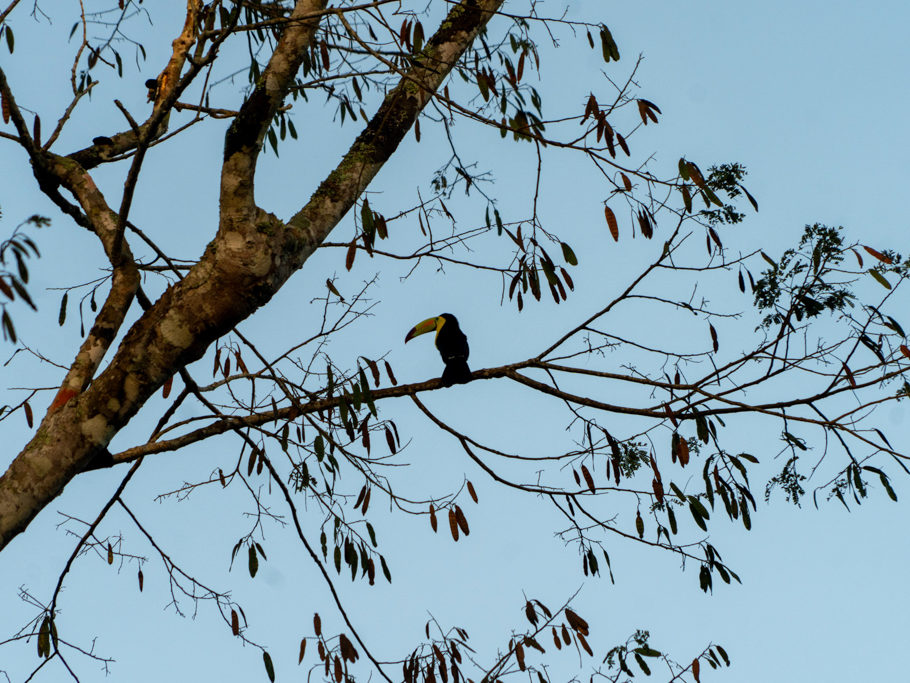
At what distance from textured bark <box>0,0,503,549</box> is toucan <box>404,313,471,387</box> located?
3122 mm

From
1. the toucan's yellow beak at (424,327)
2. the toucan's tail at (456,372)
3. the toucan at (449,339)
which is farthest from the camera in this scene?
the toucan's yellow beak at (424,327)

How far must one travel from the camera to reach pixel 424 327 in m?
10.1

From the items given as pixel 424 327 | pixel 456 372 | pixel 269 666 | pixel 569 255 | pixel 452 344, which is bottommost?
pixel 269 666

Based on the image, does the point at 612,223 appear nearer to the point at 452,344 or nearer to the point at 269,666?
the point at 269,666

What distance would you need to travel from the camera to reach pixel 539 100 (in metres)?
4.82

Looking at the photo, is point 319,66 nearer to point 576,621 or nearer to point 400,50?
point 400,50

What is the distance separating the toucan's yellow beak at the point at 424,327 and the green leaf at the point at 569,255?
18.3 ft

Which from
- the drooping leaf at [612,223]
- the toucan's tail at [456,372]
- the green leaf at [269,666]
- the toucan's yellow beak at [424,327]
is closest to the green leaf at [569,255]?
the drooping leaf at [612,223]

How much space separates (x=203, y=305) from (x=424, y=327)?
669 cm

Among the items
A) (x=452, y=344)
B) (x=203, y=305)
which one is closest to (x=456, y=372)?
(x=452, y=344)

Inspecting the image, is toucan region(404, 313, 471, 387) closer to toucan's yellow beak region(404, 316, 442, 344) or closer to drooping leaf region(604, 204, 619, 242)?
toucan's yellow beak region(404, 316, 442, 344)

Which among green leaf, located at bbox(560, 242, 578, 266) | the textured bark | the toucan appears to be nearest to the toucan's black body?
the toucan

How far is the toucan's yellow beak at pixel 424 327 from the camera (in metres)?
9.99

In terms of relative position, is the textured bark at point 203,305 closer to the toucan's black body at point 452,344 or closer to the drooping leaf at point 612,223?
the drooping leaf at point 612,223
